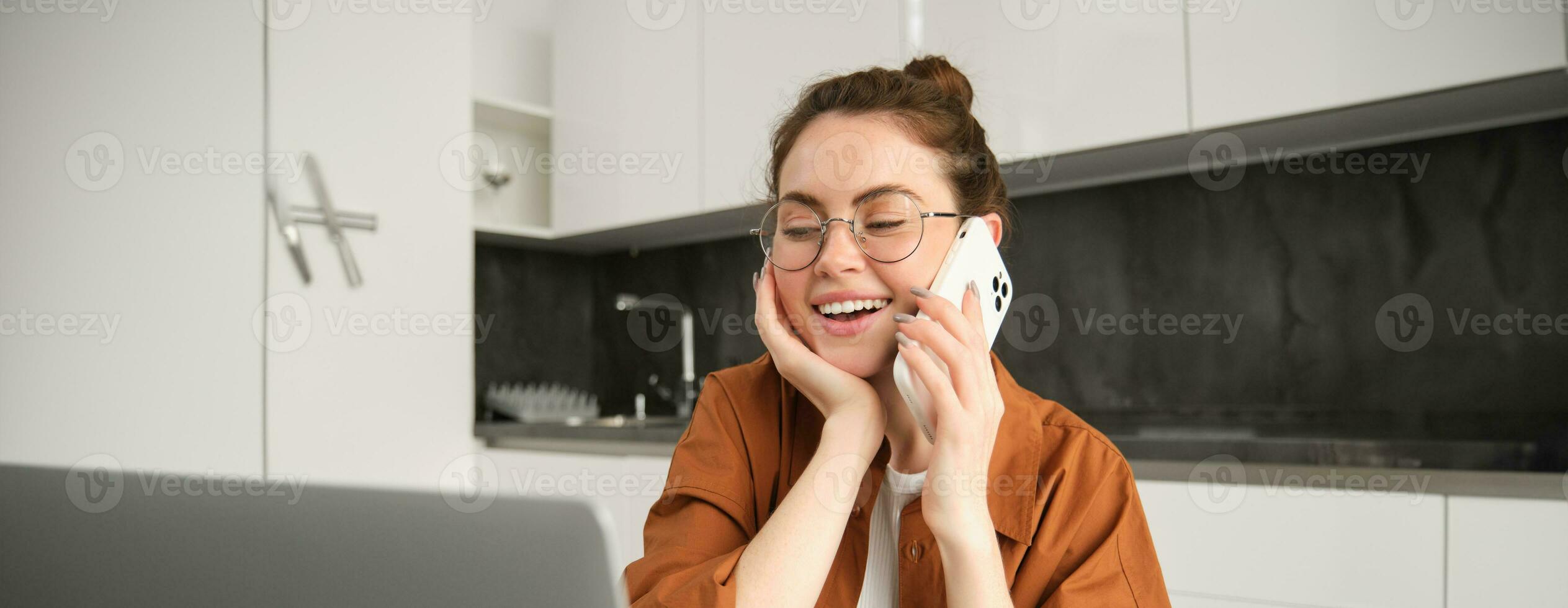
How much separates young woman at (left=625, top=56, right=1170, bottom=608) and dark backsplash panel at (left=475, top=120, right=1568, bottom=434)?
1.03 m

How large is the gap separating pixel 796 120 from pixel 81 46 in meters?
1.76

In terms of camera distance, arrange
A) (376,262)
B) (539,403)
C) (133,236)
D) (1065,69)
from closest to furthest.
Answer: (1065,69) < (133,236) < (376,262) < (539,403)

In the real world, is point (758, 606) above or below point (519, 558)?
below

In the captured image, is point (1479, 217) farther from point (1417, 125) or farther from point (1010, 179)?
point (1010, 179)

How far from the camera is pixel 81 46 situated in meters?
2.02

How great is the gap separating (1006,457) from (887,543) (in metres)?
0.16

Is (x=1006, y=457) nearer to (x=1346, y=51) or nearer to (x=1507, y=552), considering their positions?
(x=1507, y=552)

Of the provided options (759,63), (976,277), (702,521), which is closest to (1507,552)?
(976,277)

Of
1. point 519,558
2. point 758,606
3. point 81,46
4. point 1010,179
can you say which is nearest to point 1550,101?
point 1010,179

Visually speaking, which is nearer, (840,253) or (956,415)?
(956,415)

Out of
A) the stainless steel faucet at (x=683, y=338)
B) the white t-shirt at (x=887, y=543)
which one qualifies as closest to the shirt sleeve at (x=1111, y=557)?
the white t-shirt at (x=887, y=543)

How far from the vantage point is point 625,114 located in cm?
263

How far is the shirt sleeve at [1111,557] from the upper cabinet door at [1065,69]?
102cm

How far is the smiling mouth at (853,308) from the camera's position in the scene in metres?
1.03
